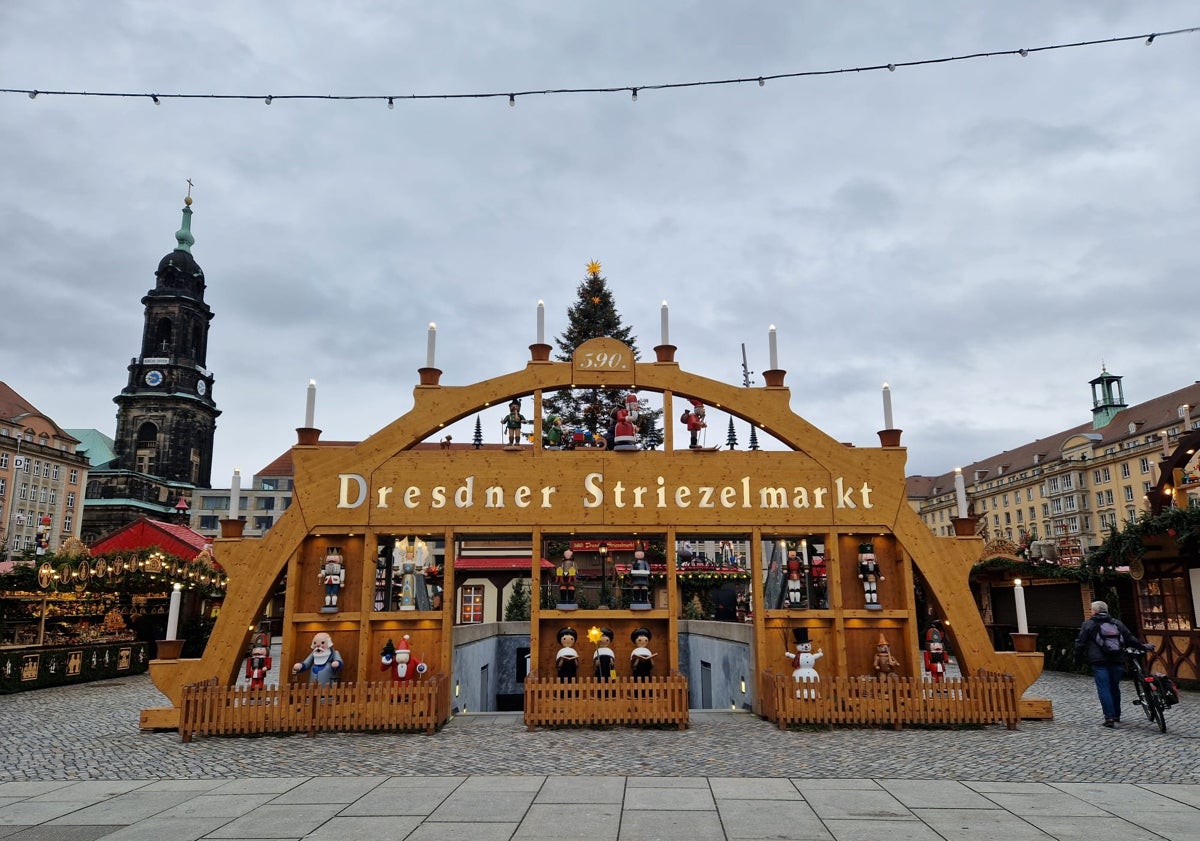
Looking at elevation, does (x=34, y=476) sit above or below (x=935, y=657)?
above

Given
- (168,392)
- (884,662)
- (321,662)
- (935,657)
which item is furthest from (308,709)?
(168,392)

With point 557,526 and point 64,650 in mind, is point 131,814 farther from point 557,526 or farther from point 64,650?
point 64,650

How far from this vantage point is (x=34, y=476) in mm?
73500

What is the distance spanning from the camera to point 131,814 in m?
7.39

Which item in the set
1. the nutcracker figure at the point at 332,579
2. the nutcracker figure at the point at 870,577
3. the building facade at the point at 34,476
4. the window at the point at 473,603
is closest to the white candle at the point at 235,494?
the nutcracker figure at the point at 332,579

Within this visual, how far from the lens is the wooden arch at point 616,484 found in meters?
13.4

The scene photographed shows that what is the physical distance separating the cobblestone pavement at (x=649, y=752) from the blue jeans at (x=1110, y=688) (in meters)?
0.38

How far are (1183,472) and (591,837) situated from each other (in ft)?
64.1

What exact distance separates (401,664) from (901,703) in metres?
8.88

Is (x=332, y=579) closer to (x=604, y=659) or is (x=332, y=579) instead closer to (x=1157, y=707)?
(x=604, y=659)

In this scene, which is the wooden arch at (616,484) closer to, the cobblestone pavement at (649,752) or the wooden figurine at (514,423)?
the wooden figurine at (514,423)

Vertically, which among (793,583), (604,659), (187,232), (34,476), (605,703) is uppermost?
(187,232)

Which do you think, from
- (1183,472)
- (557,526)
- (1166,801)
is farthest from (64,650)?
(1183,472)

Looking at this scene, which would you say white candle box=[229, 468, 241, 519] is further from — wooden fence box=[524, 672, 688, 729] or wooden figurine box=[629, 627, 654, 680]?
wooden figurine box=[629, 627, 654, 680]
